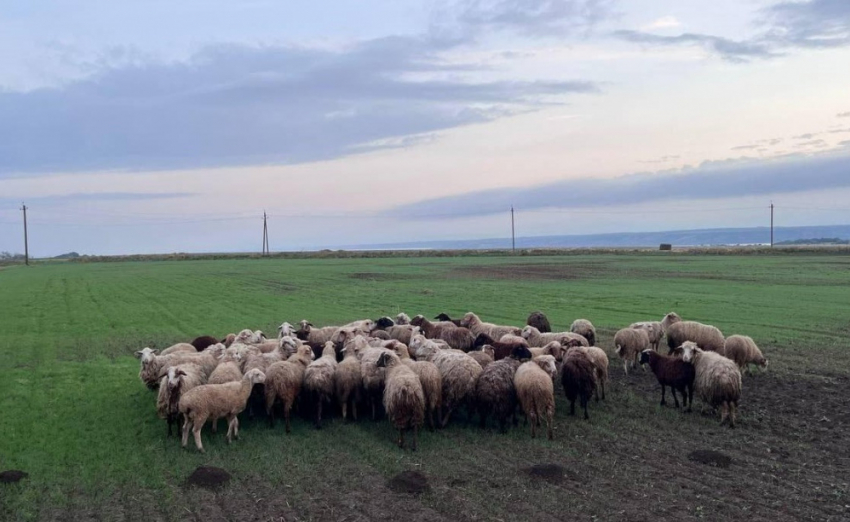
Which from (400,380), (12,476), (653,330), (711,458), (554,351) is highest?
(400,380)

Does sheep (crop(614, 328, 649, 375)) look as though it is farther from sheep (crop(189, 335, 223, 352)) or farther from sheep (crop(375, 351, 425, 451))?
sheep (crop(189, 335, 223, 352))

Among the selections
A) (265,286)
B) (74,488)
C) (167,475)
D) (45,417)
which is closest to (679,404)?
(167,475)

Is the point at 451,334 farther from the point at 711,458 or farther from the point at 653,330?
the point at 711,458

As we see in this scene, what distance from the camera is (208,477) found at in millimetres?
9625

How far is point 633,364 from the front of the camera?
17.1m

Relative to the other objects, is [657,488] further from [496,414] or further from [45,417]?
[45,417]

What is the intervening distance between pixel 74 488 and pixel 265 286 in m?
35.2

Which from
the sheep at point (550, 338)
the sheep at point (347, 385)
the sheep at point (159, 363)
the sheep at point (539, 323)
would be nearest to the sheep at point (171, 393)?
the sheep at point (159, 363)

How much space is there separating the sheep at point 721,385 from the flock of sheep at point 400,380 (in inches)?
0.8

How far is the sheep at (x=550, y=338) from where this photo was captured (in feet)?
51.5

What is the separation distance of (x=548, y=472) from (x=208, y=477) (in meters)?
5.30

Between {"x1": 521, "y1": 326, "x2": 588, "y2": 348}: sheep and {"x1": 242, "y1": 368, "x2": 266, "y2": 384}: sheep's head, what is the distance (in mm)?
7405

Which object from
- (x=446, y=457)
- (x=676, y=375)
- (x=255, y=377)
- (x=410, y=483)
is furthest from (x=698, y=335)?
(x=255, y=377)

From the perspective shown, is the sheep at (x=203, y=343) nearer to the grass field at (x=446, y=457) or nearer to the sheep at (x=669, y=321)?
the grass field at (x=446, y=457)
